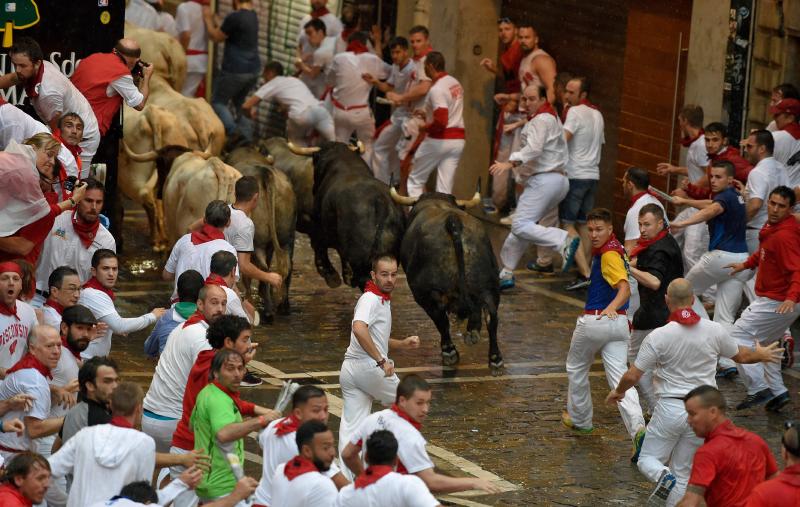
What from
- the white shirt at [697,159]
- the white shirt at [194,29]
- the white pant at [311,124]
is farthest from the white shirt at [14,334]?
the white shirt at [194,29]

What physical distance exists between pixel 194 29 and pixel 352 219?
364 inches

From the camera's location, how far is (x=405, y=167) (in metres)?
21.8

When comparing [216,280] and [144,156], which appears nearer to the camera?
[216,280]

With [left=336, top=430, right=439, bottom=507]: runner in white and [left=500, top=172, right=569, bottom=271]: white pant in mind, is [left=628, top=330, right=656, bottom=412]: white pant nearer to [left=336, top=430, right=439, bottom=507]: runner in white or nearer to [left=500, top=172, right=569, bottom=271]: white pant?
[left=500, top=172, right=569, bottom=271]: white pant

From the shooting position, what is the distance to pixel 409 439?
28.8ft

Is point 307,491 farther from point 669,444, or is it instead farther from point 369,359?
point 669,444

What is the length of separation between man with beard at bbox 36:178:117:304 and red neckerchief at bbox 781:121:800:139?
743 centimetres

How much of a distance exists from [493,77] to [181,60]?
4419mm

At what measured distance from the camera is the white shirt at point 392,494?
7859mm

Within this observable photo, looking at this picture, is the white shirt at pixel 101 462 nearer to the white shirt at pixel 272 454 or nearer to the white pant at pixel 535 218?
the white shirt at pixel 272 454

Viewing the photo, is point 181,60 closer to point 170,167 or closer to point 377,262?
point 170,167

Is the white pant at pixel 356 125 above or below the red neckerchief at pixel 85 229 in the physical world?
below

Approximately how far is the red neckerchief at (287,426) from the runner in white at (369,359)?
2.32 meters

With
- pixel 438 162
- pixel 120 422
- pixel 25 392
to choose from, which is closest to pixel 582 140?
pixel 438 162
